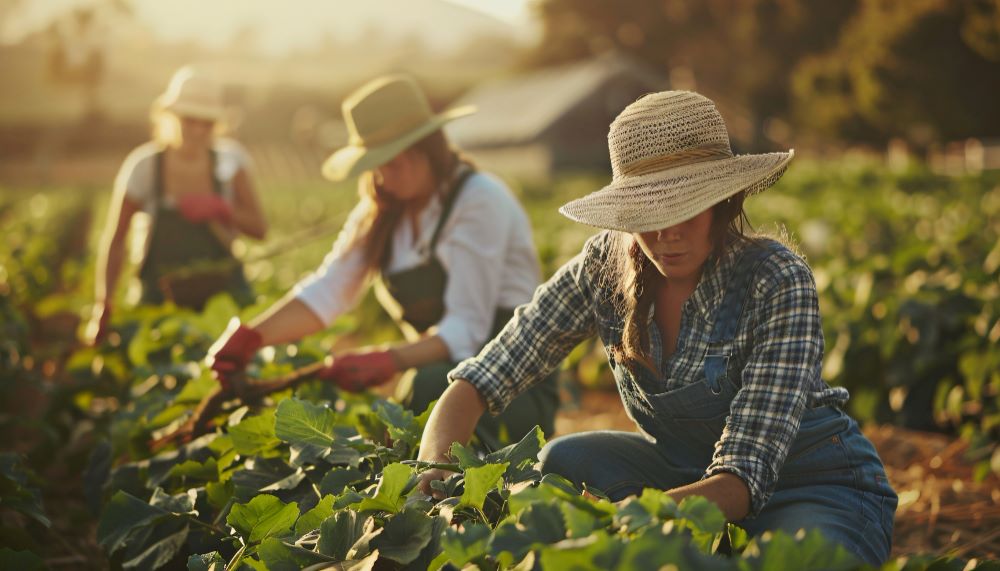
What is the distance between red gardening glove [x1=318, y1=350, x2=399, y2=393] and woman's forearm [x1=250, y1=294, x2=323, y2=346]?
0.35 m

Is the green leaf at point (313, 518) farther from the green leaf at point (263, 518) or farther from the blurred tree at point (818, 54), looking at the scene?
the blurred tree at point (818, 54)

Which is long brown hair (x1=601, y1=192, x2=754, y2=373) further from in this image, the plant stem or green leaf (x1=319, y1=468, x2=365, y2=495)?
the plant stem

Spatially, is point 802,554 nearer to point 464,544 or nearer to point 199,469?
point 464,544

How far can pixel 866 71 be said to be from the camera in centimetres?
3278

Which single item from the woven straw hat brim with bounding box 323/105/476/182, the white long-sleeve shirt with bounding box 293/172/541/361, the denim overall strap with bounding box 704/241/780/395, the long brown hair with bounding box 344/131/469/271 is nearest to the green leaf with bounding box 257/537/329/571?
the denim overall strap with bounding box 704/241/780/395

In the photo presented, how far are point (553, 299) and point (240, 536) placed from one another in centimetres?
86

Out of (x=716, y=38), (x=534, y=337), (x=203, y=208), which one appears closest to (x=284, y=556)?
(x=534, y=337)

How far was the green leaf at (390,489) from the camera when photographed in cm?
183

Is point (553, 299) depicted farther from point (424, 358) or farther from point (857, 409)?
point (857, 409)

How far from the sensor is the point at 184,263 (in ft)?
16.8

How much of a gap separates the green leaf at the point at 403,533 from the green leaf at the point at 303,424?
A: 54 cm

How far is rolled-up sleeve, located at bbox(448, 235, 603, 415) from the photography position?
2.46 m

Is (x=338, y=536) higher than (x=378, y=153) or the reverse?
the reverse

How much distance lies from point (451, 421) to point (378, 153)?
1310mm
